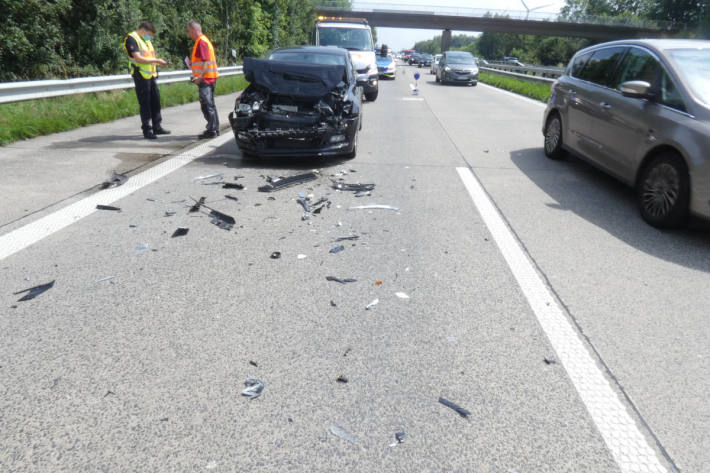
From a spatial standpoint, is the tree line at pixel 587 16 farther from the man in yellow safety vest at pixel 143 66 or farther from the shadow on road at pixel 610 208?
the man in yellow safety vest at pixel 143 66

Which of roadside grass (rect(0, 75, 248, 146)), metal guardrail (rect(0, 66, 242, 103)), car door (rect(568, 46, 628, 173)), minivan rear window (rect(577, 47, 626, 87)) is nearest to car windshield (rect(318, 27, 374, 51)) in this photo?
metal guardrail (rect(0, 66, 242, 103))

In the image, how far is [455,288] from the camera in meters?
3.93

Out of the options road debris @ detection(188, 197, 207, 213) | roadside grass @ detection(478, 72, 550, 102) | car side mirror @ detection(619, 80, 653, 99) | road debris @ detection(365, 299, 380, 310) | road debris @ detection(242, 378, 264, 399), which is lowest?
roadside grass @ detection(478, 72, 550, 102)

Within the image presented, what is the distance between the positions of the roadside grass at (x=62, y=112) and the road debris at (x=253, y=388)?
7999 millimetres

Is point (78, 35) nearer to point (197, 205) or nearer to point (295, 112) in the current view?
point (295, 112)

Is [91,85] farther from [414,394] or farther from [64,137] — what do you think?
[414,394]

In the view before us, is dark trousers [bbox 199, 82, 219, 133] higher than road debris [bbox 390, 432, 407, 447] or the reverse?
higher

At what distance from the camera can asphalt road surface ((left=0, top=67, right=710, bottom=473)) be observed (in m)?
2.34

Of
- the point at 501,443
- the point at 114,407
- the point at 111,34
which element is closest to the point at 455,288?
the point at 501,443

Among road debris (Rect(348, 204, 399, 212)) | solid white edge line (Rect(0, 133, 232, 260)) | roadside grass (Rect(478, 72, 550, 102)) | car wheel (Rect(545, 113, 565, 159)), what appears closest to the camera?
solid white edge line (Rect(0, 133, 232, 260))

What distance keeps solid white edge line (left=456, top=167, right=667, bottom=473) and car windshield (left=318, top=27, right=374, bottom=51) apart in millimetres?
17033

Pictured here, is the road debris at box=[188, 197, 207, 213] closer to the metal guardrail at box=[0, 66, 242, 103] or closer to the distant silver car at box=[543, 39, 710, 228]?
the distant silver car at box=[543, 39, 710, 228]

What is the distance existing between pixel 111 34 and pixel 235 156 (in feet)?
42.8

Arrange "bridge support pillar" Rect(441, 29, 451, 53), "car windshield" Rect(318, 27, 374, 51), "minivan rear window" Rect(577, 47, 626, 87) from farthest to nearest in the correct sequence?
"bridge support pillar" Rect(441, 29, 451, 53) < "car windshield" Rect(318, 27, 374, 51) < "minivan rear window" Rect(577, 47, 626, 87)
